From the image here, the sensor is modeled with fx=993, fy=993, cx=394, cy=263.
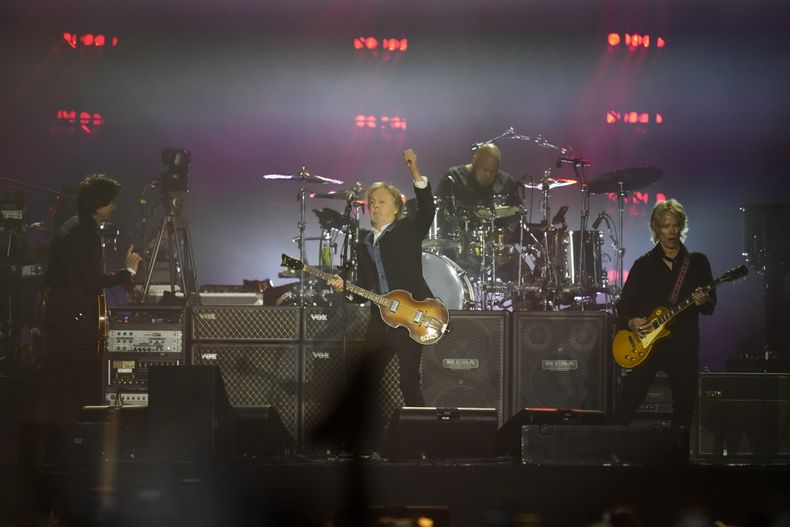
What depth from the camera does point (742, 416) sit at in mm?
7934

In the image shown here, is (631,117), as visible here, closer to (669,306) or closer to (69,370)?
(669,306)

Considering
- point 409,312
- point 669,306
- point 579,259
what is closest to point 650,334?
point 669,306

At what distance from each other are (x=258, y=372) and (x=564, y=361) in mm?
2524

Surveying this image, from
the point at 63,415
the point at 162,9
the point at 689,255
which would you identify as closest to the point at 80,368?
the point at 63,415

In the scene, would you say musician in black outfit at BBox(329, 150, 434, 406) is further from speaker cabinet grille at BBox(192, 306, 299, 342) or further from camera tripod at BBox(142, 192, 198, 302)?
camera tripod at BBox(142, 192, 198, 302)

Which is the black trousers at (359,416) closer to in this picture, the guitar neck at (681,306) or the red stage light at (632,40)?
the guitar neck at (681,306)

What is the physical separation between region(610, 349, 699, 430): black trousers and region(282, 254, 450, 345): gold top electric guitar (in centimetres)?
144

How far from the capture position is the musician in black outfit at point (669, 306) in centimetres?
714

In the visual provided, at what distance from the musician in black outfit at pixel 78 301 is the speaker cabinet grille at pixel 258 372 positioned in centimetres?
141

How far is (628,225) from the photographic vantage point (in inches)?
500

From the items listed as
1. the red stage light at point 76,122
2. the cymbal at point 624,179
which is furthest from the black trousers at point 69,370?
the red stage light at point 76,122

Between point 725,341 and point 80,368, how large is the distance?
8.16 m

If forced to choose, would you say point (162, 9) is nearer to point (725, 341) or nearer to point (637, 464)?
point (725, 341)

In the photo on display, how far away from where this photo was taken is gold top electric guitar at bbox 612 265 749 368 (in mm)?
7125
